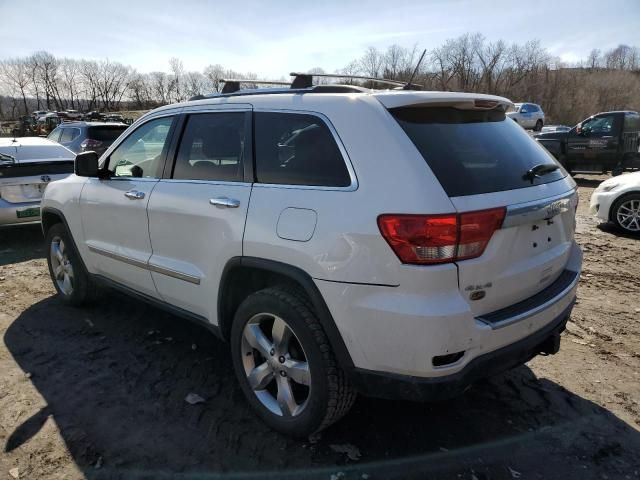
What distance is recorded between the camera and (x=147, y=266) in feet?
11.1

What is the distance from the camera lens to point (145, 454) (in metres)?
2.55

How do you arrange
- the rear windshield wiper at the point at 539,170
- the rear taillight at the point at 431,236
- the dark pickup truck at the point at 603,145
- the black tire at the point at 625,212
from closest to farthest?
the rear taillight at the point at 431,236
the rear windshield wiper at the point at 539,170
the black tire at the point at 625,212
the dark pickup truck at the point at 603,145

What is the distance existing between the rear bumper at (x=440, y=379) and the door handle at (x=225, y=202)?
1124 mm

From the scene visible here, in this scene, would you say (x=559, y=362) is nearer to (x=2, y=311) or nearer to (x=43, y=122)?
(x=2, y=311)

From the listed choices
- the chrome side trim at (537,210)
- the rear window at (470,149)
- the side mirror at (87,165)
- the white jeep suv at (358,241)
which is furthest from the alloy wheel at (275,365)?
the side mirror at (87,165)

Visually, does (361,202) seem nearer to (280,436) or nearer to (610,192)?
(280,436)

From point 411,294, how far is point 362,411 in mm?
1221

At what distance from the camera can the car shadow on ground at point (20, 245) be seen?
6.31m

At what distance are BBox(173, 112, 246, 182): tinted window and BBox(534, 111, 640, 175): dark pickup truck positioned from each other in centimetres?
1248

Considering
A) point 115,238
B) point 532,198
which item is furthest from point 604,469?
point 115,238

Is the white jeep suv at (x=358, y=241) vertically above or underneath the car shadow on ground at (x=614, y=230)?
above

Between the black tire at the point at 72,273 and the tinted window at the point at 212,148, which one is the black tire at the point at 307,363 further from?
the black tire at the point at 72,273

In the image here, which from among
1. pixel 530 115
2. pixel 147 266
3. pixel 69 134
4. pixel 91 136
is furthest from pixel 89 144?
pixel 530 115

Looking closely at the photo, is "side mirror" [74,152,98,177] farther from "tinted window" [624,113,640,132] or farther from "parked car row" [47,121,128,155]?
"tinted window" [624,113,640,132]
